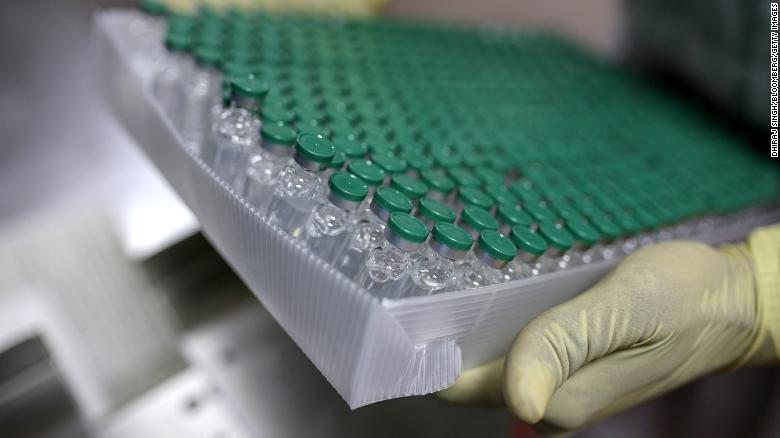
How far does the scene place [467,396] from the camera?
0.76m

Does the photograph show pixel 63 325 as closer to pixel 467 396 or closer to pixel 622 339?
pixel 467 396

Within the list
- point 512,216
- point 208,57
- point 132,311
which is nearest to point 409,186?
point 512,216

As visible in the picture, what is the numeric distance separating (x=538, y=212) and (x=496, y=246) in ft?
0.67

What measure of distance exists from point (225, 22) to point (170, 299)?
56 cm

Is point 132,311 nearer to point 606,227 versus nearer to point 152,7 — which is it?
point 152,7

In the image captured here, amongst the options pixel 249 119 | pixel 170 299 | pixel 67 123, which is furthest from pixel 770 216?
pixel 67 123

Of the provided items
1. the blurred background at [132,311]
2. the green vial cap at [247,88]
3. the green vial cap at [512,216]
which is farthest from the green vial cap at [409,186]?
the blurred background at [132,311]

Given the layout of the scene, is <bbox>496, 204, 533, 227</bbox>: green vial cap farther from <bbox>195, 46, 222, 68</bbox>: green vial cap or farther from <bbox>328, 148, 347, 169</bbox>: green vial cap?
<bbox>195, 46, 222, 68</bbox>: green vial cap

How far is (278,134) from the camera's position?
73 cm

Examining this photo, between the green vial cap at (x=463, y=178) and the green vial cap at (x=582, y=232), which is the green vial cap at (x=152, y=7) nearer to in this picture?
the green vial cap at (x=463, y=178)

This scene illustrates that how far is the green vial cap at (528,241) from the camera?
0.74 m

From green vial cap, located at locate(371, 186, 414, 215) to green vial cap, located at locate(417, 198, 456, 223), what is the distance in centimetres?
2

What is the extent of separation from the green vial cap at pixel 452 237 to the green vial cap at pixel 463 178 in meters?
0.19

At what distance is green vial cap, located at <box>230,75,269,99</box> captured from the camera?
2.61ft
